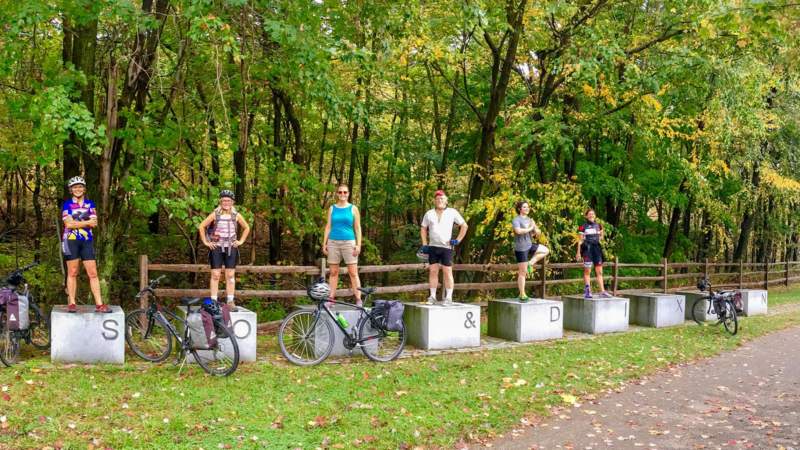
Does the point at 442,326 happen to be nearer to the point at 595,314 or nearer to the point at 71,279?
the point at 595,314

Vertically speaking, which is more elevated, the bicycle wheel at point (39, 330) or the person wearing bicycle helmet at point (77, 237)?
the person wearing bicycle helmet at point (77, 237)

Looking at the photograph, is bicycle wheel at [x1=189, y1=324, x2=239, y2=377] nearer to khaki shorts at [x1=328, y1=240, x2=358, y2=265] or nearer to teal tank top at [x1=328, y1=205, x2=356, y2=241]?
khaki shorts at [x1=328, y1=240, x2=358, y2=265]

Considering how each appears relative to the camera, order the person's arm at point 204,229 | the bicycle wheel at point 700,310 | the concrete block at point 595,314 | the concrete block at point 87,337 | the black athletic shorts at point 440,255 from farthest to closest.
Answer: the bicycle wheel at point 700,310 → the concrete block at point 595,314 → the black athletic shorts at point 440,255 → the person's arm at point 204,229 → the concrete block at point 87,337

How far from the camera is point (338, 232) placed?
341 inches

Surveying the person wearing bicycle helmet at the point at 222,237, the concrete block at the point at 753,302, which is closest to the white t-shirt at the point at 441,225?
A: the person wearing bicycle helmet at the point at 222,237

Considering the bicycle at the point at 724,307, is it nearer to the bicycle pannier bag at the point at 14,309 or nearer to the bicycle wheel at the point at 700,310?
the bicycle wheel at the point at 700,310

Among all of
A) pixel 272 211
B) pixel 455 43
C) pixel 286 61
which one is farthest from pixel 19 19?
pixel 455 43

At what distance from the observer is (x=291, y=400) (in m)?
6.31

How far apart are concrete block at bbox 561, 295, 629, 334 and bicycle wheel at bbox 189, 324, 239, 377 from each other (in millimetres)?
6912

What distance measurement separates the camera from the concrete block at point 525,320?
1038 centimetres

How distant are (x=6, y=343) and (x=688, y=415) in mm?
7220

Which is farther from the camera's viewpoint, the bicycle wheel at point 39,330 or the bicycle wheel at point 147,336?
the bicycle wheel at point 39,330

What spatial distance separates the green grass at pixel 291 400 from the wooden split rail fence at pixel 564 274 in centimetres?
118

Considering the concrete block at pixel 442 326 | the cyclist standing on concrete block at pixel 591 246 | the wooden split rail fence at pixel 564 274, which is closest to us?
the wooden split rail fence at pixel 564 274
